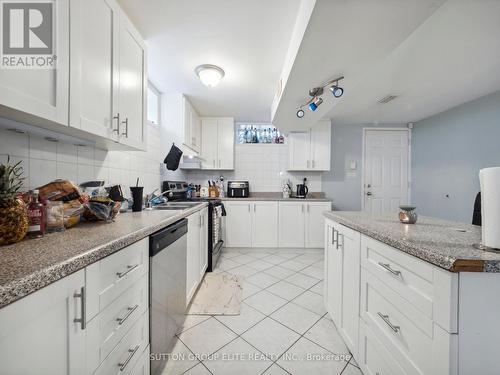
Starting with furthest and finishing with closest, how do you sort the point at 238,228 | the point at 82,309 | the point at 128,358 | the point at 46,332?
the point at 238,228 → the point at 128,358 → the point at 82,309 → the point at 46,332

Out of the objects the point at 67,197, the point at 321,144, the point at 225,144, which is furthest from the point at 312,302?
the point at 225,144

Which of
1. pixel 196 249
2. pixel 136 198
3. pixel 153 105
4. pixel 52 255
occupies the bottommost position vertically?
pixel 196 249

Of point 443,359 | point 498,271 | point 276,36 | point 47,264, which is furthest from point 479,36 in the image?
point 47,264

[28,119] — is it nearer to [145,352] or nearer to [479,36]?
[145,352]

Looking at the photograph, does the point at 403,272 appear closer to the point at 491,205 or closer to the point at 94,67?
the point at 491,205

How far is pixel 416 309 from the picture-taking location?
78 centimetres

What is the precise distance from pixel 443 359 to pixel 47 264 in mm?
1229

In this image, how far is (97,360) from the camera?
2.38ft

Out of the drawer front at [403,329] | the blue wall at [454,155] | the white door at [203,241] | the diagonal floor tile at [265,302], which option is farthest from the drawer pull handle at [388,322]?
the blue wall at [454,155]

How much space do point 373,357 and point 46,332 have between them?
136 centimetres

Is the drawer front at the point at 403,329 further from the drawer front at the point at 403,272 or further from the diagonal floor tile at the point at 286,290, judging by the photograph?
the diagonal floor tile at the point at 286,290

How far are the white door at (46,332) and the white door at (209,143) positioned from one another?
317 centimetres

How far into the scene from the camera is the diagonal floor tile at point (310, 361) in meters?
1.28

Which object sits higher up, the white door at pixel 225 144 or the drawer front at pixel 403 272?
the white door at pixel 225 144
